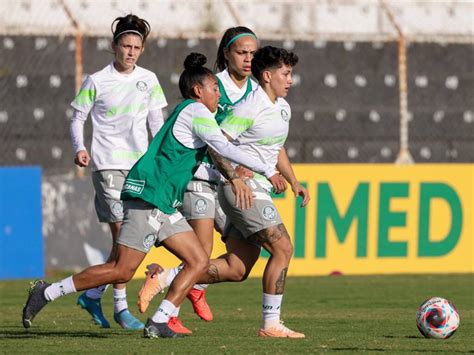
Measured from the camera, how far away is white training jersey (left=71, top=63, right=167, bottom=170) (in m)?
10.4

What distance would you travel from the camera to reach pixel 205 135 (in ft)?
28.4

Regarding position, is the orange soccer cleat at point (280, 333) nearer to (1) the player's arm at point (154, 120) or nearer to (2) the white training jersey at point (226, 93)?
(2) the white training jersey at point (226, 93)

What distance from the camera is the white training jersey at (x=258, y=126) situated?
9086mm

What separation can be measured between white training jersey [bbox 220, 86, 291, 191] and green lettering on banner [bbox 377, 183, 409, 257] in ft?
25.1

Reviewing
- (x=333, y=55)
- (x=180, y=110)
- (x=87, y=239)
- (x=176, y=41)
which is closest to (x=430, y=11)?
(x=333, y=55)

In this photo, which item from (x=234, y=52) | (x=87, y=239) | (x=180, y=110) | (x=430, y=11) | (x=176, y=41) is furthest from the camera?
(x=430, y=11)

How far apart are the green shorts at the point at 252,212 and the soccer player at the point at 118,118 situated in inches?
52.8

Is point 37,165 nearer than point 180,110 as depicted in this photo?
No

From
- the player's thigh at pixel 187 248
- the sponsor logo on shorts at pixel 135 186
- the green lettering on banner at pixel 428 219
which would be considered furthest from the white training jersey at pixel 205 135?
the green lettering on banner at pixel 428 219

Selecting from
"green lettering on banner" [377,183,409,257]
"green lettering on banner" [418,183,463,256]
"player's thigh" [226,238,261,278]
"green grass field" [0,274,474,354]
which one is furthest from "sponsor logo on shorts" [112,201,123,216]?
"green lettering on banner" [418,183,463,256]

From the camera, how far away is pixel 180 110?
8.80 m

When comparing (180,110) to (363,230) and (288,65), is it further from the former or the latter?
(363,230)

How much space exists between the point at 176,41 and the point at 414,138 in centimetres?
387

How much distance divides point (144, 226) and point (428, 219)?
867 cm
